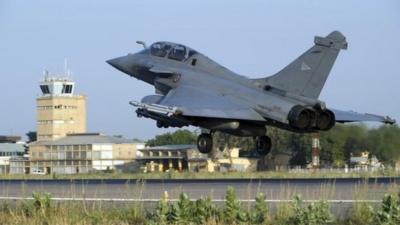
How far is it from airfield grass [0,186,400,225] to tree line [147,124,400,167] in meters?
21.9

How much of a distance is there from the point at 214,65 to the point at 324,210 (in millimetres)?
13718

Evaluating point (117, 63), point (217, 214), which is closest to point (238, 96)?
point (117, 63)

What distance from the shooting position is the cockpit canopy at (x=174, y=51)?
27750 mm

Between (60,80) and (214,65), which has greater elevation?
(60,80)

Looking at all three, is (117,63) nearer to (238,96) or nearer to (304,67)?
(238,96)

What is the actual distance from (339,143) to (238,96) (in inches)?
679

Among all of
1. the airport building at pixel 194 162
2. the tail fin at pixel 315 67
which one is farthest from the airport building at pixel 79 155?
the tail fin at pixel 315 67

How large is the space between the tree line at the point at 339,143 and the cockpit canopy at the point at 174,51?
434 inches

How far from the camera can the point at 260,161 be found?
181 ft

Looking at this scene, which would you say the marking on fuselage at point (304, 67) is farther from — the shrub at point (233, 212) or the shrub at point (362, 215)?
the shrub at point (233, 212)

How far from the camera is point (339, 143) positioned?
1657 inches

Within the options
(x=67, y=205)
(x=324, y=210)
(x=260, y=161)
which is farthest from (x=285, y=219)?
(x=260, y=161)

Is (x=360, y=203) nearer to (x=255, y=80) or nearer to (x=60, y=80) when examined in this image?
(x=255, y=80)

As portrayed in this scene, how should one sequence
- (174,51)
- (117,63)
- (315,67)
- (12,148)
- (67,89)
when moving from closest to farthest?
(315,67) < (174,51) < (117,63) < (12,148) < (67,89)
